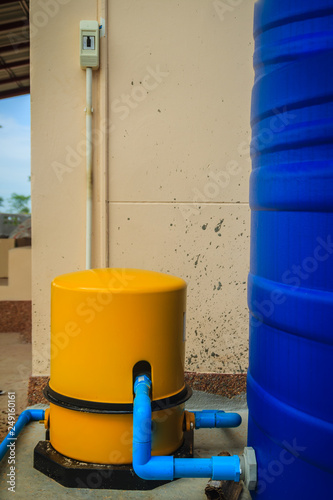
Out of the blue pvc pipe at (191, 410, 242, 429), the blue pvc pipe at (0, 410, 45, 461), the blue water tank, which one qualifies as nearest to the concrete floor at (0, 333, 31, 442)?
the blue pvc pipe at (0, 410, 45, 461)

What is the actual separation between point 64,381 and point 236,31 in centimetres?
198

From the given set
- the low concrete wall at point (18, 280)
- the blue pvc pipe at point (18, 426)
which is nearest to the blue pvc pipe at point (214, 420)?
the blue pvc pipe at point (18, 426)

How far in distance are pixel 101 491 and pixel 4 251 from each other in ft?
20.3

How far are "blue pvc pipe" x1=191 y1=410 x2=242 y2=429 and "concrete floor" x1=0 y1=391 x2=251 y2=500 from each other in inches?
5.0

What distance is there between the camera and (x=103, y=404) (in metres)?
1.68

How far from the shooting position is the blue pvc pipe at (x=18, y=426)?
195 cm

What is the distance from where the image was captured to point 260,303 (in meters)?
1.38

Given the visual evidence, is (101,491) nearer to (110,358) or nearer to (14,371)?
(110,358)

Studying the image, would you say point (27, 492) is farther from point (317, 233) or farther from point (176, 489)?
point (317, 233)

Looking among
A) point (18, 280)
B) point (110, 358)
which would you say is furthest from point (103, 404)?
point (18, 280)

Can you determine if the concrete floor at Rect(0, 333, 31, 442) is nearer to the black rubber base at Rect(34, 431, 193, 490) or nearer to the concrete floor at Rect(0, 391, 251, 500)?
the concrete floor at Rect(0, 391, 251, 500)

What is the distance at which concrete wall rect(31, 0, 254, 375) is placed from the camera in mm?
2420

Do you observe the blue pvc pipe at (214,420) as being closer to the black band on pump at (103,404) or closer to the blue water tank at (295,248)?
the black band on pump at (103,404)

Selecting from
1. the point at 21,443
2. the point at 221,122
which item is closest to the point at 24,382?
the point at 21,443
